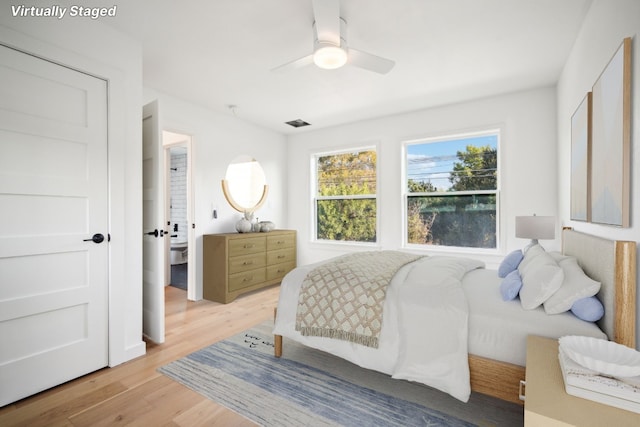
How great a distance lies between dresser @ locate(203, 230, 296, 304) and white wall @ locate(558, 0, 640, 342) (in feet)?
11.7

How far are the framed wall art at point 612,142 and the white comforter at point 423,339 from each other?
90cm

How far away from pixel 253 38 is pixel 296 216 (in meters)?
3.33

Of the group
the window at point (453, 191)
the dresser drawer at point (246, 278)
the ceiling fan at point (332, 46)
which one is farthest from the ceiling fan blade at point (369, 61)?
the dresser drawer at point (246, 278)

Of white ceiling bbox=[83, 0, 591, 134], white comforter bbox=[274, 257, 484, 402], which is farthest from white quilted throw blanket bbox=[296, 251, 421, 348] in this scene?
white ceiling bbox=[83, 0, 591, 134]

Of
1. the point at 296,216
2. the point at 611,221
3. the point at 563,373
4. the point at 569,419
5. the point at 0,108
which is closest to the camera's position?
the point at 569,419

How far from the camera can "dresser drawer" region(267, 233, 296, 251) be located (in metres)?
4.53

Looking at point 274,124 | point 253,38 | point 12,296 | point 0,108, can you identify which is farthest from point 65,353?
point 274,124

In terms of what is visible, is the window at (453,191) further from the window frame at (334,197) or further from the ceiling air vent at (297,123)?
the ceiling air vent at (297,123)

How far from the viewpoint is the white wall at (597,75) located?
137cm

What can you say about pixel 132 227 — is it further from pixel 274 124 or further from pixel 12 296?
pixel 274 124

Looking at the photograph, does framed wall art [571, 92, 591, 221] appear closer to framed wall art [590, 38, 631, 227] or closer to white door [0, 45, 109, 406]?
framed wall art [590, 38, 631, 227]

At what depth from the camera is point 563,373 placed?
1.09 metres

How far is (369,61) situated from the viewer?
232 cm

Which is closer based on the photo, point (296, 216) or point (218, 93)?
point (218, 93)
